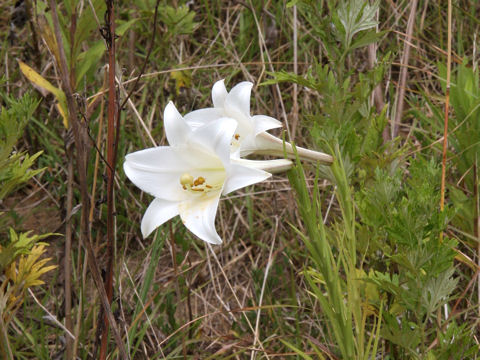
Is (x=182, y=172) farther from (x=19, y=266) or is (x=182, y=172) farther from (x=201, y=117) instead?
(x=19, y=266)

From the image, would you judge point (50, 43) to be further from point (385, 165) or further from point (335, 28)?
point (385, 165)

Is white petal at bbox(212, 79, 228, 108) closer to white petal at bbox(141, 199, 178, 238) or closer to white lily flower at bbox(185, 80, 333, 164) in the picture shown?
white lily flower at bbox(185, 80, 333, 164)

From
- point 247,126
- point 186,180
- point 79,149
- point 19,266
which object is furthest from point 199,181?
Result: point 19,266

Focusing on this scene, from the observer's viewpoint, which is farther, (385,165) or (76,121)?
(385,165)

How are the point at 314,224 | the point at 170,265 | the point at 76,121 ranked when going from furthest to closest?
the point at 170,265, the point at 76,121, the point at 314,224

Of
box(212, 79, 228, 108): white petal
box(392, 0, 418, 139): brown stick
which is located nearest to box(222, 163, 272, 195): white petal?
box(212, 79, 228, 108): white petal

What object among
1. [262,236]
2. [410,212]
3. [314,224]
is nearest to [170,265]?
[262,236]

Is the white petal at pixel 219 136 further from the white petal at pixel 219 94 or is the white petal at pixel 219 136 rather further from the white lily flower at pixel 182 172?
the white petal at pixel 219 94

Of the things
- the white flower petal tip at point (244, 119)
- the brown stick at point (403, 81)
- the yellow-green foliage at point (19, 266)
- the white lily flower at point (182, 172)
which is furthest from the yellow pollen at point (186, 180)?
the brown stick at point (403, 81)
